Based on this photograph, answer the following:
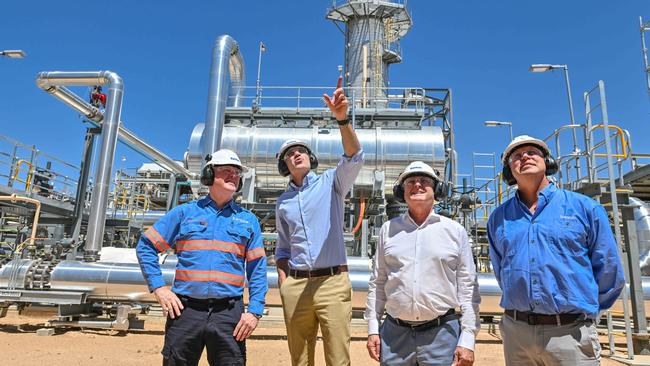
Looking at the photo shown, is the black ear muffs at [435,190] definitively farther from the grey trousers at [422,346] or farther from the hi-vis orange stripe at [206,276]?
the hi-vis orange stripe at [206,276]

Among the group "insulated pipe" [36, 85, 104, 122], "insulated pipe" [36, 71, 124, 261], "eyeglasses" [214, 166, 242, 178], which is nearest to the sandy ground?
"insulated pipe" [36, 71, 124, 261]

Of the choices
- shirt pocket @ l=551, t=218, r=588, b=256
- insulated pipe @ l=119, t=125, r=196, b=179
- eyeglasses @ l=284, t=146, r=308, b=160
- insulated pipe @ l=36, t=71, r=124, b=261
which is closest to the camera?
shirt pocket @ l=551, t=218, r=588, b=256

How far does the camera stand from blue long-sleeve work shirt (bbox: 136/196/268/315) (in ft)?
8.79

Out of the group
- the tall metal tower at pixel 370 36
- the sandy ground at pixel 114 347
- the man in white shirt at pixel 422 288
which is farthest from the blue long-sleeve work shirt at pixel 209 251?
the tall metal tower at pixel 370 36

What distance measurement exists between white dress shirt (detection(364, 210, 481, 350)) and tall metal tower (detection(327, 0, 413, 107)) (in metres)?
17.6

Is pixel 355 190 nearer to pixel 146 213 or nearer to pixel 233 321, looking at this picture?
pixel 146 213

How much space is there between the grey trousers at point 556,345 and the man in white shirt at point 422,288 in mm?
241

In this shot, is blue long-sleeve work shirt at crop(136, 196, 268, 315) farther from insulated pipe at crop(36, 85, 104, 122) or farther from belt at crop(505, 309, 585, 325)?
insulated pipe at crop(36, 85, 104, 122)

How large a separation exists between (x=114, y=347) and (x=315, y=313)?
16.5ft

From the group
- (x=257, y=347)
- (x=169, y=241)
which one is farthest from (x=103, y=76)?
(x=169, y=241)

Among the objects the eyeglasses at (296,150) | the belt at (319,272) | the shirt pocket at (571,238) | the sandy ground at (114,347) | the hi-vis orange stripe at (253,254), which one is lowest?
the sandy ground at (114,347)

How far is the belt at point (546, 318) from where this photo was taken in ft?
7.23

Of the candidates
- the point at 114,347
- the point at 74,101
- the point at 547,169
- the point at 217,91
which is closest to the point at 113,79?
the point at 74,101

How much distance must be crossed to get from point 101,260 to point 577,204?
8848mm
